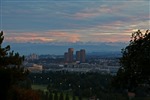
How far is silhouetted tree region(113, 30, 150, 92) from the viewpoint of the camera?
49.9ft

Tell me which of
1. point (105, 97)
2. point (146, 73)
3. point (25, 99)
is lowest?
point (105, 97)

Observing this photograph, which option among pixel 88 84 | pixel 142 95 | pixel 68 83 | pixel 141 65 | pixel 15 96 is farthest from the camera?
pixel 68 83

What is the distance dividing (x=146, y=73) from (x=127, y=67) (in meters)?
0.91

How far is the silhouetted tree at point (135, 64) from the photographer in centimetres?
1521

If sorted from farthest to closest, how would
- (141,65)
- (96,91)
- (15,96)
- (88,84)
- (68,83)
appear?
(68,83)
(88,84)
(96,91)
(15,96)
(141,65)

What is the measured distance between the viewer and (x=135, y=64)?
15.5 meters

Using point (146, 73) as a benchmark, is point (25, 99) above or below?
below

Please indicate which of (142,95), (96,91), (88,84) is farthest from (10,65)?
(88,84)

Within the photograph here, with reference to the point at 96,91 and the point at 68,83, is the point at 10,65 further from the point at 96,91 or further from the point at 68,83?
the point at 68,83

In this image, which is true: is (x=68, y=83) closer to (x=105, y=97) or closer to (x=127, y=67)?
(x=105, y=97)

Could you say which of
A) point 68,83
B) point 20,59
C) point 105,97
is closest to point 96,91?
point 105,97

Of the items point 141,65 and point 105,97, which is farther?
point 105,97

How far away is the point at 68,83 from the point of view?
10112cm

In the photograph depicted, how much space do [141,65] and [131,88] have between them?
1.71 metres
